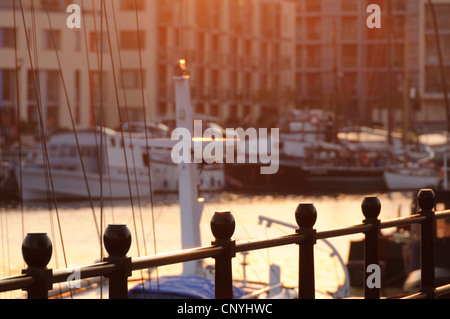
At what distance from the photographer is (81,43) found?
6562 cm

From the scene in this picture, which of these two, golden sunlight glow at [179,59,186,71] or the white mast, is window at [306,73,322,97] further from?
golden sunlight glow at [179,59,186,71]

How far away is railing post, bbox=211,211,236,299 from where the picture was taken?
153 inches

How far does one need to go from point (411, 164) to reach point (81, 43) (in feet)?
80.3

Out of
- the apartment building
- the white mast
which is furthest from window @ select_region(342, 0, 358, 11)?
the white mast

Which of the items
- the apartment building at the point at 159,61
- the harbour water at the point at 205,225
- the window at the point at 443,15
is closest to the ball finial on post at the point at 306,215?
the harbour water at the point at 205,225

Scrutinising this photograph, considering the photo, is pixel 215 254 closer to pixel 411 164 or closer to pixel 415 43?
pixel 411 164

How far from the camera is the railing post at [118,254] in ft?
10.8

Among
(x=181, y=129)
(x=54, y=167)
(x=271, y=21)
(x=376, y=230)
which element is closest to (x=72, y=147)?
(x=54, y=167)

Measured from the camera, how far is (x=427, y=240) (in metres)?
6.17

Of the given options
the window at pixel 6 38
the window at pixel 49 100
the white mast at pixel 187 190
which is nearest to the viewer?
the white mast at pixel 187 190

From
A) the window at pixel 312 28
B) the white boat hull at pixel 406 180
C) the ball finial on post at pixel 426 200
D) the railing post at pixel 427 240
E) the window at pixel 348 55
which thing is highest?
the window at pixel 312 28

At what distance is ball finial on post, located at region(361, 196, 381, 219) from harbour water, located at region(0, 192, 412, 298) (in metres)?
19.4

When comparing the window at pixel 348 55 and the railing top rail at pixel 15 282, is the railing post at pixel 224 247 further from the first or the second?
the window at pixel 348 55

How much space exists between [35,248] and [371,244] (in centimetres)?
285
